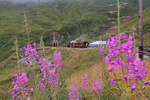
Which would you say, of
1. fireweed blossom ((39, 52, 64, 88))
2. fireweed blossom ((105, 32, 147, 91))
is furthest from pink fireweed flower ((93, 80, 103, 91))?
fireweed blossom ((105, 32, 147, 91))

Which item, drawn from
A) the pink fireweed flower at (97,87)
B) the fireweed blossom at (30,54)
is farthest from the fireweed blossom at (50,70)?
the pink fireweed flower at (97,87)

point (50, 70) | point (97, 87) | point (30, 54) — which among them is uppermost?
point (30, 54)

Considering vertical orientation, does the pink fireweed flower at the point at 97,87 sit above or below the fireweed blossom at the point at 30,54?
below

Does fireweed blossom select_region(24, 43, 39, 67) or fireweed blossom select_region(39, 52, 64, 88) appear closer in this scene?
fireweed blossom select_region(39, 52, 64, 88)

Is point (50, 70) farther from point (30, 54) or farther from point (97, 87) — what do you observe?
point (97, 87)

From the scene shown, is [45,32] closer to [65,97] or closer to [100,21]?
[100,21]

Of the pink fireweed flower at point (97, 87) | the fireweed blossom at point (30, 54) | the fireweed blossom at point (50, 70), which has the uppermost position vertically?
the fireweed blossom at point (30, 54)

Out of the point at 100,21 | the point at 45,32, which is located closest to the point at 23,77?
the point at 45,32

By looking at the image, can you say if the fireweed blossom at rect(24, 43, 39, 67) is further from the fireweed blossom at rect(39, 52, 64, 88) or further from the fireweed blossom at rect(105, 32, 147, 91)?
the fireweed blossom at rect(105, 32, 147, 91)

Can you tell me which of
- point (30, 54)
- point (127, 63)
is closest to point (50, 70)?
point (30, 54)

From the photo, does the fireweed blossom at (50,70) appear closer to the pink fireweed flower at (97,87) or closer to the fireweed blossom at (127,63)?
the pink fireweed flower at (97,87)

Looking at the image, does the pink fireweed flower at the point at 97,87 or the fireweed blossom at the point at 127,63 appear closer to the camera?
the fireweed blossom at the point at 127,63

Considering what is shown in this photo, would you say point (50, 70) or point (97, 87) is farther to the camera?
point (50, 70)

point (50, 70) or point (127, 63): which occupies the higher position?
point (127, 63)
